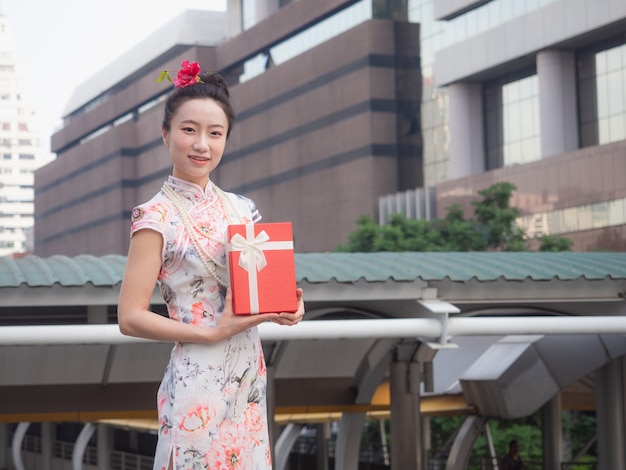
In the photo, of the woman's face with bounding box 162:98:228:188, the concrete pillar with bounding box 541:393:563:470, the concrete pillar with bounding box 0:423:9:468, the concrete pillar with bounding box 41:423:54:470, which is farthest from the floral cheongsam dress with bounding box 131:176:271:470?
the concrete pillar with bounding box 0:423:9:468

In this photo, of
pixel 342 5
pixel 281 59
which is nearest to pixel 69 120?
pixel 281 59

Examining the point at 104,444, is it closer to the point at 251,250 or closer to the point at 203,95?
the point at 203,95

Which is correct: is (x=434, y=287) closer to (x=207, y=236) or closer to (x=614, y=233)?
(x=207, y=236)

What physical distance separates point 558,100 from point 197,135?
2073 inches

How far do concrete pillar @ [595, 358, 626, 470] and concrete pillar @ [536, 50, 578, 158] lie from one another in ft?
123

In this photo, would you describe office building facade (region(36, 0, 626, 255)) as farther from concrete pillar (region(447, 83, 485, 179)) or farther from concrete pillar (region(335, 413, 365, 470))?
concrete pillar (region(335, 413, 365, 470))

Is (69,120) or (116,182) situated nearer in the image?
(116,182)

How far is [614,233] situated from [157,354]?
36579mm

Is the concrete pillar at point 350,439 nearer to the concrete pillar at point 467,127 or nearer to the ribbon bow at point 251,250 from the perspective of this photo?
the ribbon bow at point 251,250

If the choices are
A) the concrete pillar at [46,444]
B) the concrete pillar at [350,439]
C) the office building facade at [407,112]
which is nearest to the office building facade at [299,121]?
the office building facade at [407,112]

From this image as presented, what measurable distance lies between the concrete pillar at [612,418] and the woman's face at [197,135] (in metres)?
15.3

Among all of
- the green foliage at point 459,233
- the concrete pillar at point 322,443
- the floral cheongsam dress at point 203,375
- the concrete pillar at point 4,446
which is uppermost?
the green foliage at point 459,233

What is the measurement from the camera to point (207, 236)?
11.4 feet

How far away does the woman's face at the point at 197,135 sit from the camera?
351cm
